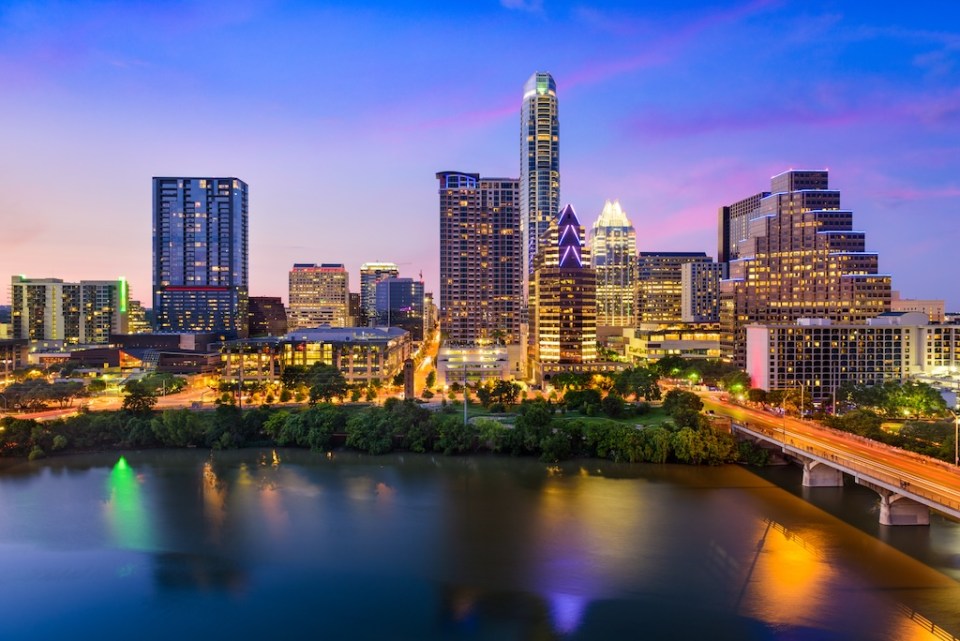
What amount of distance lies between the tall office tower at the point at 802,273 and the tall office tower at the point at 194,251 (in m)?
90.6

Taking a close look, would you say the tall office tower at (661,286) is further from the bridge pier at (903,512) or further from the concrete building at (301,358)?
the bridge pier at (903,512)

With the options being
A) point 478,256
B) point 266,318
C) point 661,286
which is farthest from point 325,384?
point 266,318

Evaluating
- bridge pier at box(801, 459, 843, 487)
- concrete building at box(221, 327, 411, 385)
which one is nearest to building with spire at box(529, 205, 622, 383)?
concrete building at box(221, 327, 411, 385)

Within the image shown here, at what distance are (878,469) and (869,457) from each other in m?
3.54

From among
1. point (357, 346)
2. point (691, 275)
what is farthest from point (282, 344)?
A: point (691, 275)

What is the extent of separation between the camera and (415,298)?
19950 cm

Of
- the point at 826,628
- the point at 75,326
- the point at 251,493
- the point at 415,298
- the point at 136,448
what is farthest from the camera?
the point at 415,298

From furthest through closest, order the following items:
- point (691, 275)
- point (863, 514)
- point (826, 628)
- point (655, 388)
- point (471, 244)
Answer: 1. point (691, 275)
2. point (471, 244)
3. point (655, 388)
4. point (863, 514)
5. point (826, 628)

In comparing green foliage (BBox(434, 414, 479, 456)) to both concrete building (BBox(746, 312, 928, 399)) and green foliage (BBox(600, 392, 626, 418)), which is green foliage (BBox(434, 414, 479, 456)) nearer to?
green foliage (BBox(600, 392, 626, 418))

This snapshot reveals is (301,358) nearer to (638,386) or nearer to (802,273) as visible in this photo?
(638,386)

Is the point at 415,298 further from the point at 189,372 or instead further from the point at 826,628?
the point at 826,628

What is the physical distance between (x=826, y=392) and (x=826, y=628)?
49.4 metres

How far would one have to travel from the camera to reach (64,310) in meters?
122

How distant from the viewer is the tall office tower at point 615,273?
167 m
